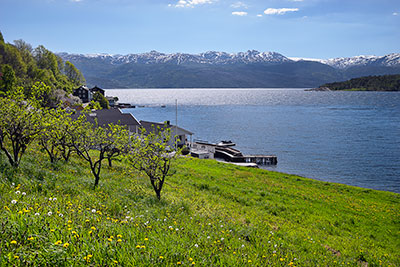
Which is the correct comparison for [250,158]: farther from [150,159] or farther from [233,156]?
[150,159]

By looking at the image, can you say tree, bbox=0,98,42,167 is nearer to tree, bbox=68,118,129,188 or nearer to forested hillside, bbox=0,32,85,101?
tree, bbox=68,118,129,188

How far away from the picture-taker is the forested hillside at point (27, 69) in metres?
79.1

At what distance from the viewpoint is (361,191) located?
1420 inches

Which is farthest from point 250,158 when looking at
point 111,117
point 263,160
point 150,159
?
point 150,159

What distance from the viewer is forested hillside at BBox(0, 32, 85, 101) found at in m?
79.1

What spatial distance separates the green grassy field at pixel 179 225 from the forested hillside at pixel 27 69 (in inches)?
1218

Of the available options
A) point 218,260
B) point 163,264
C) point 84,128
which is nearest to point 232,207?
point 84,128

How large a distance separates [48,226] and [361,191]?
127ft

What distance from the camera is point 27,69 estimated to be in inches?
4277

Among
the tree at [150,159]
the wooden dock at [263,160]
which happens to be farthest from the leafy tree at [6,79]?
the tree at [150,159]

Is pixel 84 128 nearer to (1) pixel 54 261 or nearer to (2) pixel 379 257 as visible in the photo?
(1) pixel 54 261

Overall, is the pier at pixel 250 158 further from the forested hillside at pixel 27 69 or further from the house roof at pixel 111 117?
the forested hillside at pixel 27 69

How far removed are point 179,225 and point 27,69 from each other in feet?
399

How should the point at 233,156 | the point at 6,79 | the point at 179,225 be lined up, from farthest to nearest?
the point at 6,79 → the point at 233,156 → the point at 179,225
